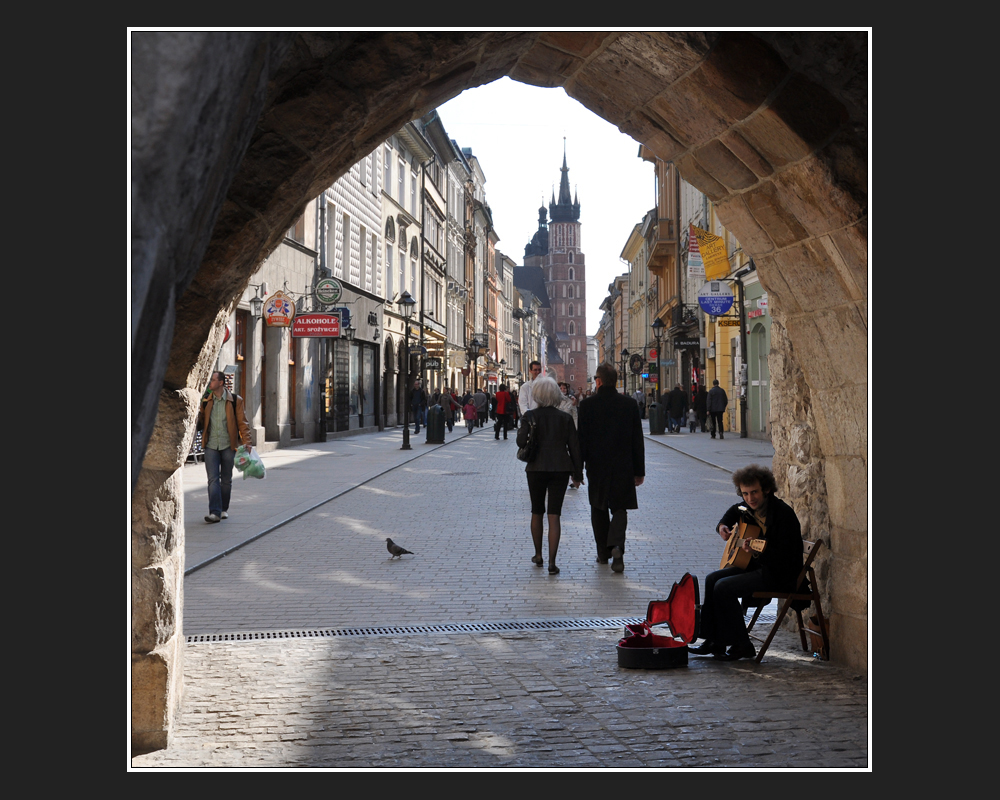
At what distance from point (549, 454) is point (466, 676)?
3414 mm

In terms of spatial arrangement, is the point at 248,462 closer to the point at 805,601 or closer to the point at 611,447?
the point at 611,447

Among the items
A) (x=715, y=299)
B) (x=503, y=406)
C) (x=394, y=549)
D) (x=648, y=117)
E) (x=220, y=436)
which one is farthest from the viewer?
(x=503, y=406)

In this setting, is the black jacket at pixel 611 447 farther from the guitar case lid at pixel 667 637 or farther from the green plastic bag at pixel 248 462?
the green plastic bag at pixel 248 462

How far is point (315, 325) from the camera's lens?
2247 cm

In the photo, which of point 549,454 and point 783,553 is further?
point 549,454

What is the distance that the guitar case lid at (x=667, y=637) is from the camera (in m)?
4.82

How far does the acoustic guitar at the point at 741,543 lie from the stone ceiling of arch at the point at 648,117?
127 centimetres

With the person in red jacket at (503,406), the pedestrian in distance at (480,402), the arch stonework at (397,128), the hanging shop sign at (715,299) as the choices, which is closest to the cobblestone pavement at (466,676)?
the arch stonework at (397,128)

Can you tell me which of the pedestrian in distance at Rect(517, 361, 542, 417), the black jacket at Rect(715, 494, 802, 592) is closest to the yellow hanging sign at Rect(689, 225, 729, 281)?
the pedestrian in distance at Rect(517, 361, 542, 417)

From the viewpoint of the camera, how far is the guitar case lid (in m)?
4.82

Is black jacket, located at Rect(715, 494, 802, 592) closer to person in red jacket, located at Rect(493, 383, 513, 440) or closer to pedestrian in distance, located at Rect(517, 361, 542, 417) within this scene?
pedestrian in distance, located at Rect(517, 361, 542, 417)

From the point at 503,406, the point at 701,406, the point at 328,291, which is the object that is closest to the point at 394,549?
the point at 328,291

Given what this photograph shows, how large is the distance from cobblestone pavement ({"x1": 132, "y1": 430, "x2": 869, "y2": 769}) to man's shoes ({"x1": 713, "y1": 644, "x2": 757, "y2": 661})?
0.09m

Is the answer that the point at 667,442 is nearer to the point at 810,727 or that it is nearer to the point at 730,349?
the point at 730,349
